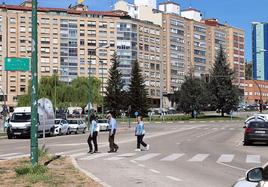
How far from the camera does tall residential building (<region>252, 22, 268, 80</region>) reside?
57344mm

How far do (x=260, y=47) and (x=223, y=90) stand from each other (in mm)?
40715

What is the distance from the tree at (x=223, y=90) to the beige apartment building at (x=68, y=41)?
39.7 meters

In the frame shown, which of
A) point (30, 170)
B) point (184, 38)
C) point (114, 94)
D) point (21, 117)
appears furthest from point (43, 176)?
→ point (184, 38)

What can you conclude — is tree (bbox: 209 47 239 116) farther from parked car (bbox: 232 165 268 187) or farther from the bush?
parked car (bbox: 232 165 268 187)

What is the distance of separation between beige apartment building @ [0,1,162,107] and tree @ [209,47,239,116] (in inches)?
1564

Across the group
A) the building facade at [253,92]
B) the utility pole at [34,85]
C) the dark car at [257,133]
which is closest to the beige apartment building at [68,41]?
the building facade at [253,92]

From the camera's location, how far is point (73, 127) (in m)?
51.1

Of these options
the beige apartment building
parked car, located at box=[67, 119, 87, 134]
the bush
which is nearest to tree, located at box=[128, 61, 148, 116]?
the beige apartment building

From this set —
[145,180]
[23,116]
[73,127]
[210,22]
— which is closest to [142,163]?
[145,180]

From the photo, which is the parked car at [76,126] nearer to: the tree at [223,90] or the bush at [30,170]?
the bush at [30,170]

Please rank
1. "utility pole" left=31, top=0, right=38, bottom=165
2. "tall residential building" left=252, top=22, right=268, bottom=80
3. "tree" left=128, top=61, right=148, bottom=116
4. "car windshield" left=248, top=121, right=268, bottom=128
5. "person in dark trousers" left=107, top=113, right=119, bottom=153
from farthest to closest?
"tree" left=128, top=61, right=148, bottom=116 → "tall residential building" left=252, top=22, right=268, bottom=80 → "car windshield" left=248, top=121, right=268, bottom=128 → "person in dark trousers" left=107, top=113, right=119, bottom=153 → "utility pole" left=31, top=0, right=38, bottom=165

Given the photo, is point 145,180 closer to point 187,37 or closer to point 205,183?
point 205,183

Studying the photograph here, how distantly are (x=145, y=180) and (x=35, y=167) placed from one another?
9.76 feet

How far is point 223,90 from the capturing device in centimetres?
10069
